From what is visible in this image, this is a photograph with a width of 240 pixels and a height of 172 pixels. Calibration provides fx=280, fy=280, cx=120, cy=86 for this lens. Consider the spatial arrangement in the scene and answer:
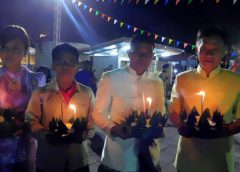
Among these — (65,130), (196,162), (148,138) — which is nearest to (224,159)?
(196,162)

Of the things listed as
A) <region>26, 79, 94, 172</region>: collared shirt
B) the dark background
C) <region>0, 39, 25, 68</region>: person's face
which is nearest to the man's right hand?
<region>26, 79, 94, 172</region>: collared shirt

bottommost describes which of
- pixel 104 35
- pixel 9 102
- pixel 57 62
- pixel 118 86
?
pixel 9 102

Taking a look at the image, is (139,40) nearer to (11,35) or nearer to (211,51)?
(211,51)

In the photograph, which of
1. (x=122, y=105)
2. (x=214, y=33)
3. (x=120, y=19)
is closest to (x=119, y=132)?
(x=122, y=105)

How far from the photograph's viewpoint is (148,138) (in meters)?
2.29

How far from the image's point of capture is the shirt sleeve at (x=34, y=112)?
2.46 meters

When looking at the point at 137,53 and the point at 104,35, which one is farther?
the point at 104,35

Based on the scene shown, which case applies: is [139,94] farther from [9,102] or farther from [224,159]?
[9,102]

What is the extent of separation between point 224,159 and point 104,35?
28.8 m

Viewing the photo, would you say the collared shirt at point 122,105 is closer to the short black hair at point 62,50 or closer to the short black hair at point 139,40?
the short black hair at point 139,40

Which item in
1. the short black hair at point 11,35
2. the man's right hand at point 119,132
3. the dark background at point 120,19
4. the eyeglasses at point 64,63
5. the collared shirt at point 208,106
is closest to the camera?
the man's right hand at point 119,132

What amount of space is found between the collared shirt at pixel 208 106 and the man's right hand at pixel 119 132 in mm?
571

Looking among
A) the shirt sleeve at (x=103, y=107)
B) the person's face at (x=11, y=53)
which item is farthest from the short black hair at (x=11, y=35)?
the shirt sleeve at (x=103, y=107)

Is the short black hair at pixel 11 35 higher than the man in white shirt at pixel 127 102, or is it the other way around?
the short black hair at pixel 11 35
